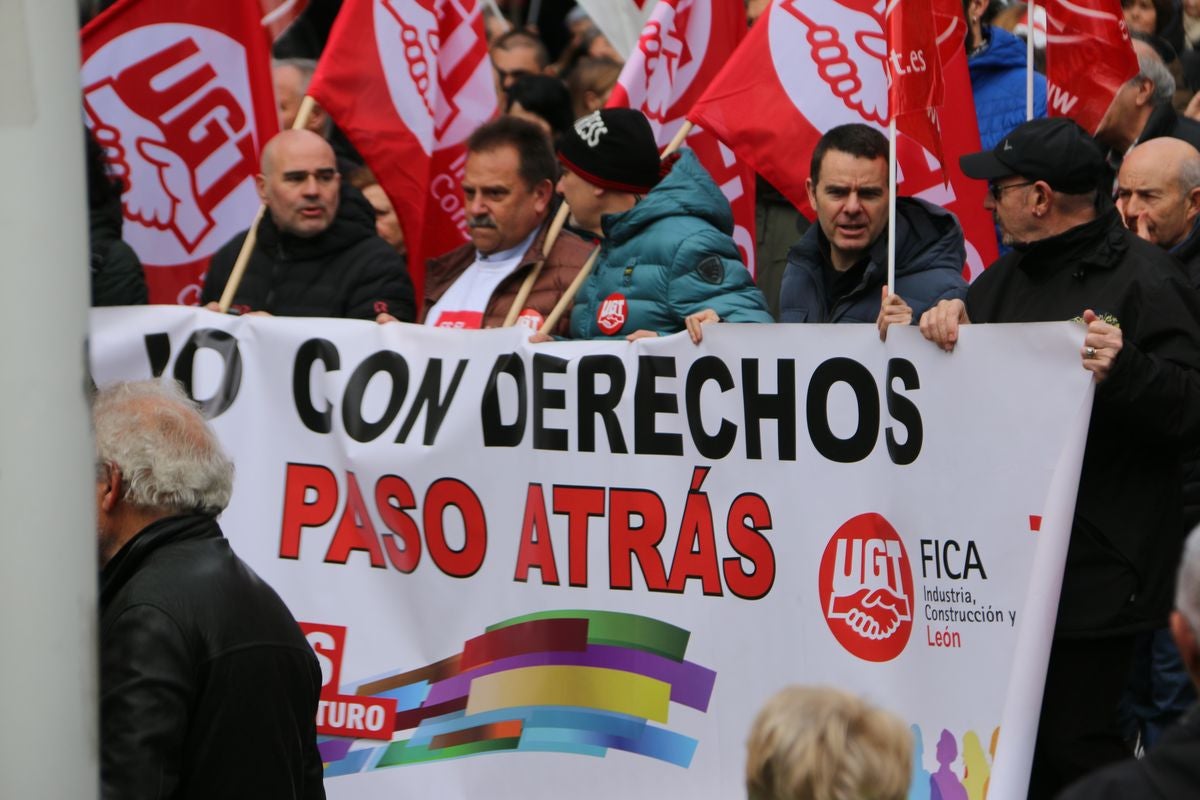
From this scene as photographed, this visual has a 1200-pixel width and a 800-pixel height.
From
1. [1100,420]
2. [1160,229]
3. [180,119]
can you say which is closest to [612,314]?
[1100,420]

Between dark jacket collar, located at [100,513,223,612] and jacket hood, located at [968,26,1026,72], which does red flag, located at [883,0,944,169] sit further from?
dark jacket collar, located at [100,513,223,612]

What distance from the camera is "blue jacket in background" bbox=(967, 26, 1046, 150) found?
766cm

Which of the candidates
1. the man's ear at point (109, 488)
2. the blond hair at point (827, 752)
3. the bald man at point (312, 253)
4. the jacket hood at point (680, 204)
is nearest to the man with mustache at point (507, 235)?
the bald man at point (312, 253)

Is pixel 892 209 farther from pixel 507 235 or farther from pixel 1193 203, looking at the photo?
pixel 507 235

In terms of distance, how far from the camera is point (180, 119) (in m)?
7.98

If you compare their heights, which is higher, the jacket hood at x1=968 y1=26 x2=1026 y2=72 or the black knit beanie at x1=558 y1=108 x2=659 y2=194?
the jacket hood at x1=968 y1=26 x2=1026 y2=72

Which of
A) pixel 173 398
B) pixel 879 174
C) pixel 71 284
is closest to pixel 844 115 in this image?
pixel 879 174

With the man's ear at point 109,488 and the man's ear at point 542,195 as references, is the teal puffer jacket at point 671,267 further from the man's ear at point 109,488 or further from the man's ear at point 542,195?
the man's ear at point 109,488

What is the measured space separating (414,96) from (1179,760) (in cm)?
587

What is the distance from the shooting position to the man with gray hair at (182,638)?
3750 millimetres

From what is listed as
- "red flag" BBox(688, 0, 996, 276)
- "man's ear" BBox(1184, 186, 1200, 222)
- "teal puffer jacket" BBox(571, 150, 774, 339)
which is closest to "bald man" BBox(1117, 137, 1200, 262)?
"man's ear" BBox(1184, 186, 1200, 222)

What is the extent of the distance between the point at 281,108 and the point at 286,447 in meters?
4.03

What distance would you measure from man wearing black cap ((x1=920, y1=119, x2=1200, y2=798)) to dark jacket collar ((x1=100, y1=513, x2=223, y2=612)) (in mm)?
2398

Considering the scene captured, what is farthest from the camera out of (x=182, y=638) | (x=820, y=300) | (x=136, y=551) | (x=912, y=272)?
(x=820, y=300)
